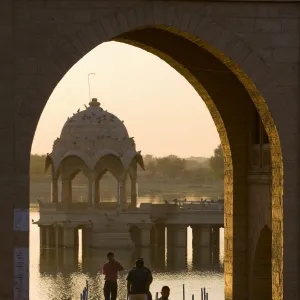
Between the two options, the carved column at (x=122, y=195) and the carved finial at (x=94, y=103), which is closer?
the carved column at (x=122, y=195)

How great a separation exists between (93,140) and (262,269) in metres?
49.0

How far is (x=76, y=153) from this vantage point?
228ft

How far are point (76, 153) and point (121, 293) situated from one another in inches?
770

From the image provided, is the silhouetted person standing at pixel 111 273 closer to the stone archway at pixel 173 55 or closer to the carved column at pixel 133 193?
the stone archway at pixel 173 55

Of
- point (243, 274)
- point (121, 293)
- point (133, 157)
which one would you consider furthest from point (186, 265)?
point (243, 274)

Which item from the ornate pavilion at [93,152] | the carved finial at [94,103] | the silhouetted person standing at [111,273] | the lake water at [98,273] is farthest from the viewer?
the carved finial at [94,103]

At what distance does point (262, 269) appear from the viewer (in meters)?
21.1

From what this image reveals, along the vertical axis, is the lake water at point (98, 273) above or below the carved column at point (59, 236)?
below

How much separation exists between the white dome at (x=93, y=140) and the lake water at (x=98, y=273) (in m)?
6.20

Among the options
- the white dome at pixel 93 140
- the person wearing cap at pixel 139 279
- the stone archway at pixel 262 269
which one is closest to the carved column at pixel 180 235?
the white dome at pixel 93 140

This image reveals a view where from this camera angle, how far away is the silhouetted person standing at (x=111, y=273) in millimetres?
18531

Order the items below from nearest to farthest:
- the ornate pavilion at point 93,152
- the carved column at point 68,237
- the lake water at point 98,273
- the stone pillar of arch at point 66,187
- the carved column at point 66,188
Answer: the lake water at point 98,273, the ornate pavilion at point 93,152, the stone pillar of arch at point 66,187, the carved column at point 66,188, the carved column at point 68,237

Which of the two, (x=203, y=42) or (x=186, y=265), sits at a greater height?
(x=203, y=42)

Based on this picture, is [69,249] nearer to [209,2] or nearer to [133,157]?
[133,157]
